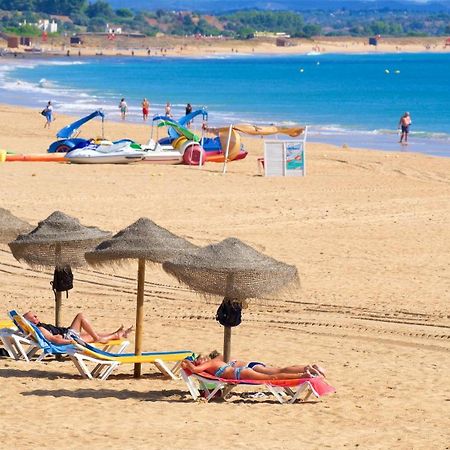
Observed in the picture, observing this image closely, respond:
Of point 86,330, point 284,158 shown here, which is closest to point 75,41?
point 284,158

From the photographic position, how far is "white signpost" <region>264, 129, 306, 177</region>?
1031 inches

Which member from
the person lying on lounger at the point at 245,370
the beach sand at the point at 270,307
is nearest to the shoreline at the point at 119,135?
the beach sand at the point at 270,307

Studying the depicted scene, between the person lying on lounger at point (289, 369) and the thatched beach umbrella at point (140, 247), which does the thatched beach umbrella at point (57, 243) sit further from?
the person lying on lounger at point (289, 369)

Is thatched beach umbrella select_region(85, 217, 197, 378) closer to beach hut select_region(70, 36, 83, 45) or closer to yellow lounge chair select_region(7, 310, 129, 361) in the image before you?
yellow lounge chair select_region(7, 310, 129, 361)

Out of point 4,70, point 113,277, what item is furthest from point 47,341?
point 4,70

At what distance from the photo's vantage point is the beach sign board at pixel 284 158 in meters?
26.2

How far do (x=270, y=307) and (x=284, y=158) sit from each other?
11858 mm

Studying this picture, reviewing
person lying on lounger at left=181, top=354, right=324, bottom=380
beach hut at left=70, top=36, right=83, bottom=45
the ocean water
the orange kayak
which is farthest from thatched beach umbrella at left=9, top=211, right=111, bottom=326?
beach hut at left=70, top=36, right=83, bottom=45

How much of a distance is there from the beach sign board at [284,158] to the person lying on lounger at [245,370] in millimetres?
15801

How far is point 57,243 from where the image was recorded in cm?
1173

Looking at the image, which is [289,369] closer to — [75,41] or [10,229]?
[10,229]

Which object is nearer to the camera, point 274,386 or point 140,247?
point 274,386

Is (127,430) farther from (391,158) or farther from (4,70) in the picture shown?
(4,70)

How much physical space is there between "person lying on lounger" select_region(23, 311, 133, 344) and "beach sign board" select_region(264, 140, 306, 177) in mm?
14447
